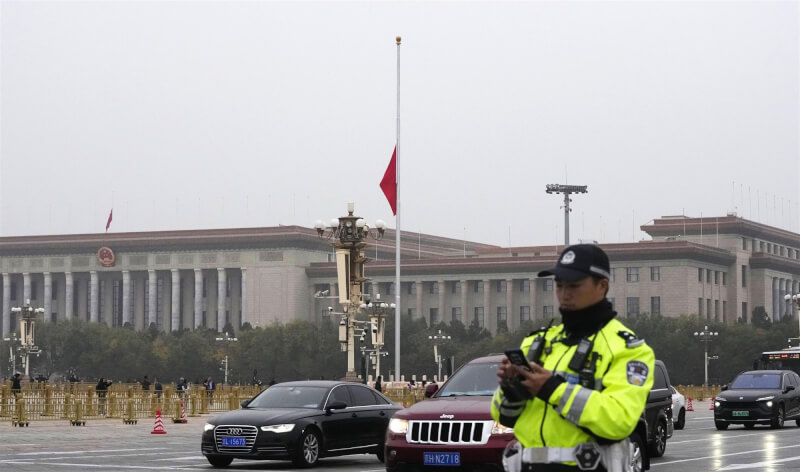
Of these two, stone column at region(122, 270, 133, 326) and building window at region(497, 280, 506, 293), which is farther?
stone column at region(122, 270, 133, 326)

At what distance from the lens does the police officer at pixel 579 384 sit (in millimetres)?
5344

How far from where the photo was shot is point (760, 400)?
107 feet

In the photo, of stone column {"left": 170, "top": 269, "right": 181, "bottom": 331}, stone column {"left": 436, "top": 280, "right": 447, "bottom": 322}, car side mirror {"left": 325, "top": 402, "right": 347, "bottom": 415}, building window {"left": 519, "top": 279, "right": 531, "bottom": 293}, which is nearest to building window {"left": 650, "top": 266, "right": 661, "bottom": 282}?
building window {"left": 519, "top": 279, "right": 531, "bottom": 293}

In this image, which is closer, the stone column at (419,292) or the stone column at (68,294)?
the stone column at (419,292)

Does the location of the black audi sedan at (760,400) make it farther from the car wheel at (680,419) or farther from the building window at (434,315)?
the building window at (434,315)

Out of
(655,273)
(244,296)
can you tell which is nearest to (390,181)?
(655,273)

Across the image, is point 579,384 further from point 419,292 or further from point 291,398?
point 419,292

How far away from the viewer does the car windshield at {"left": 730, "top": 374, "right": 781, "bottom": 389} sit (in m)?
33.3

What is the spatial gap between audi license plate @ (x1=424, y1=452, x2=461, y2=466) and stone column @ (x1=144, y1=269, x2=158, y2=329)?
135 meters

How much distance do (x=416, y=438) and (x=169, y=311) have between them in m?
141

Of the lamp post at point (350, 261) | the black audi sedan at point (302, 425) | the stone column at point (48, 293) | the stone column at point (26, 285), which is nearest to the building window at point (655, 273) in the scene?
the stone column at point (48, 293)

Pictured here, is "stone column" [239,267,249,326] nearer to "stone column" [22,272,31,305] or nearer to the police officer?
"stone column" [22,272,31,305]

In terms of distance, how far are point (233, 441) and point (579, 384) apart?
15.5 meters

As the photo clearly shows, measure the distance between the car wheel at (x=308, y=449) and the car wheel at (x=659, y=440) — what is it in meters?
5.27
